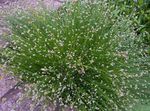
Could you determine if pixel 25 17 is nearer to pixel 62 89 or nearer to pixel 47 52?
pixel 47 52

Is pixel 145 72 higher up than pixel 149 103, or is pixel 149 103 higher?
→ pixel 145 72

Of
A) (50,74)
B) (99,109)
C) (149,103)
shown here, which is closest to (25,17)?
(50,74)

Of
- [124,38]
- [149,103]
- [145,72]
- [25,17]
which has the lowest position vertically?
[149,103]

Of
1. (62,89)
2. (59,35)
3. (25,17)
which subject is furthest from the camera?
(25,17)

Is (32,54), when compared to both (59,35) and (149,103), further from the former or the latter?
(149,103)

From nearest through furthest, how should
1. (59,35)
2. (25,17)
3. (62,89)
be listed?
(62,89), (59,35), (25,17)

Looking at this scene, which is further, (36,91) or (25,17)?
(25,17)

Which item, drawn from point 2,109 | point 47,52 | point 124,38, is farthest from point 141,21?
point 2,109
